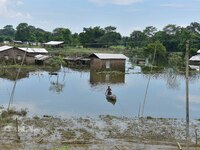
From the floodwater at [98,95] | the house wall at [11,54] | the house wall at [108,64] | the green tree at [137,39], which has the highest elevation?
the green tree at [137,39]

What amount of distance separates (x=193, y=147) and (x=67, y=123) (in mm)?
6235

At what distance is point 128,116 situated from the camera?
1947 cm

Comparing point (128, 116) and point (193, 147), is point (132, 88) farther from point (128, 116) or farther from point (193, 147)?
point (193, 147)

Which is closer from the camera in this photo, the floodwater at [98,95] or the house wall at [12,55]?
the floodwater at [98,95]

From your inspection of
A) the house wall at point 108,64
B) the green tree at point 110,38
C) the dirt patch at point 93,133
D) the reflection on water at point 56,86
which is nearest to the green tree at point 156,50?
the house wall at point 108,64

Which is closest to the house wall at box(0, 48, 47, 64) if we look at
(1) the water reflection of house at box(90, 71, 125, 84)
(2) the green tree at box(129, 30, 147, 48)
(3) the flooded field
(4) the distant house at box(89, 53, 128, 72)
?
(4) the distant house at box(89, 53, 128, 72)

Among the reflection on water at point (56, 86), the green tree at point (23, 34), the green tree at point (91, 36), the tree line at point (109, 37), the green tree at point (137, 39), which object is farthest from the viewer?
the green tree at point (137, 39)

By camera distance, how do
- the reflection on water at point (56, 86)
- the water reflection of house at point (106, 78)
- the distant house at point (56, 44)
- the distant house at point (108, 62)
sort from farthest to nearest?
the distant house at point (56, 44) → the distant house at point (108, 62) → the water reflection of house at point (106, 78) → the reflection on water at point (56, 86)

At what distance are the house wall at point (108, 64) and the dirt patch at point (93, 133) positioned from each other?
917 inches

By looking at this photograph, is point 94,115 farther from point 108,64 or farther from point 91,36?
point 91,36

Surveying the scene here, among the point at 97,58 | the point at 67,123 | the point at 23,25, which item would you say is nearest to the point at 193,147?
the point at 67,123

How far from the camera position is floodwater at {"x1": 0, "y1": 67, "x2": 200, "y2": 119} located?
20.8m

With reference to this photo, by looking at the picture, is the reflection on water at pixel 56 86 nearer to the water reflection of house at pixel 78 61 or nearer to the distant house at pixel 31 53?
the distant house at pixel 31 53

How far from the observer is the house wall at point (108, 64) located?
138 feet
